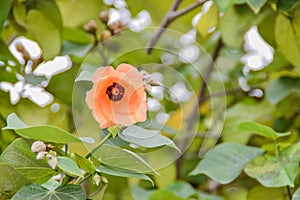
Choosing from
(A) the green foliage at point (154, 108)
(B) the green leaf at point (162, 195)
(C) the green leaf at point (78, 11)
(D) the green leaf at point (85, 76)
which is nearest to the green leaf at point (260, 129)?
(A) the green foliage at point (154, 108)

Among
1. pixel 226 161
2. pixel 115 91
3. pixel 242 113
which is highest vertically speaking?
pixel 115 91

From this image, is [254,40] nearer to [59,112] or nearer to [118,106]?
[59,112]

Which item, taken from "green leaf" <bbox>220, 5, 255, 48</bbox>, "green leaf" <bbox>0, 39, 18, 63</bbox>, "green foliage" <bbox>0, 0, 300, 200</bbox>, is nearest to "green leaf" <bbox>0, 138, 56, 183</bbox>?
A: "green foliage" <bbox>0, 0, 300, 200</bbox>

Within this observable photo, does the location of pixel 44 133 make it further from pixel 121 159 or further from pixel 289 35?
pixel 289 35

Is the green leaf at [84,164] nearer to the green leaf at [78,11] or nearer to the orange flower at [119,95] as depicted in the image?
the orange flower at [119,95]

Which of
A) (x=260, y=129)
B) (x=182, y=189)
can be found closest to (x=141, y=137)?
(x=260, y=129)

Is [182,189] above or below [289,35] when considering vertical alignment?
below
